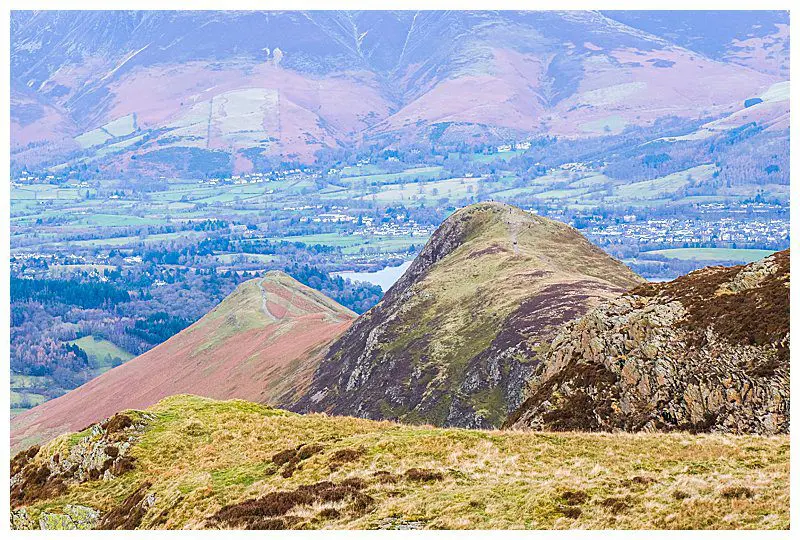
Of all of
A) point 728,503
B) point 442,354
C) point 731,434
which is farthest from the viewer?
point 442,354

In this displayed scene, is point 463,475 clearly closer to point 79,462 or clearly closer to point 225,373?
point 79,462

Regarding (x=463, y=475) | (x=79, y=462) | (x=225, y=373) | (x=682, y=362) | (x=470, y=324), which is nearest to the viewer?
(x=463, y=475)

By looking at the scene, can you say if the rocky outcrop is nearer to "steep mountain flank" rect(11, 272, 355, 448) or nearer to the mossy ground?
the mossy ground

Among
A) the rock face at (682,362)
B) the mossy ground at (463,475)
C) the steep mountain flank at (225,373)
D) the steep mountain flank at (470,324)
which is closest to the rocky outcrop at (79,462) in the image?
the mossy ground at (463,475)

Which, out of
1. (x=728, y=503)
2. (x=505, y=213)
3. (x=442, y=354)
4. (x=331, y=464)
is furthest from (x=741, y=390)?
(x=505, y=213)

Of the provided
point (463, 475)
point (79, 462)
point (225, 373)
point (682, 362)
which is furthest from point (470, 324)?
point (225, 373)

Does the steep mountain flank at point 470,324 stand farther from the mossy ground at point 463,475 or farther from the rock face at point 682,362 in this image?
the mossy ground at point 463,475

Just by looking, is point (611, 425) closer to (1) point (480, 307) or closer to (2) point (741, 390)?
(2) point (741, 390)
